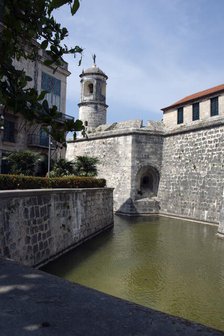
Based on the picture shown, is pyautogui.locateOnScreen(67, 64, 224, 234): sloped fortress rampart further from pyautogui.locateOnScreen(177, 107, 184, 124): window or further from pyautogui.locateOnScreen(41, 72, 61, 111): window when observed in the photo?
pyautogui.locateOnScreen(41, 72, 61, 111): window

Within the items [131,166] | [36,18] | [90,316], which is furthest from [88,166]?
[90,316]

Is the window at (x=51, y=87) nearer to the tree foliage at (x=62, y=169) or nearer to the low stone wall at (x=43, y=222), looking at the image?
the tree foliage at (x=62, y=169)

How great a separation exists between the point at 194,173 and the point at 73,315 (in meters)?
18.8

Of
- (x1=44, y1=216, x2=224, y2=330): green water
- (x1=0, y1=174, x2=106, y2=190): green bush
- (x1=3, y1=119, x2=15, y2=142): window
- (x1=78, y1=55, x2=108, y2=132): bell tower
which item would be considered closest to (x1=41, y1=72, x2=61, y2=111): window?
(x1=3, y1=119, x2=15, y2=142): window

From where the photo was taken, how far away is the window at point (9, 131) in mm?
21562

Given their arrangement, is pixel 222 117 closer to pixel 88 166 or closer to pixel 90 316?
pixel 88 166

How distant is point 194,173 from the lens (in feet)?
67.4

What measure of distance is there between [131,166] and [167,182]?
2.83 m

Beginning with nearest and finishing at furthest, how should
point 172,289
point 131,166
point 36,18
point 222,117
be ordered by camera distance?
point 36,18
point 172,289
point 222,117
point 131,166

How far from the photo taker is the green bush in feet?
29.5

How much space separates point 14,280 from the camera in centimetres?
340

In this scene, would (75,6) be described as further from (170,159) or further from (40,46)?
(170,159)

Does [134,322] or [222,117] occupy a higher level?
[222,117]

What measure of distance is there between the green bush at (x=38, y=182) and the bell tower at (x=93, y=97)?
16.8m
